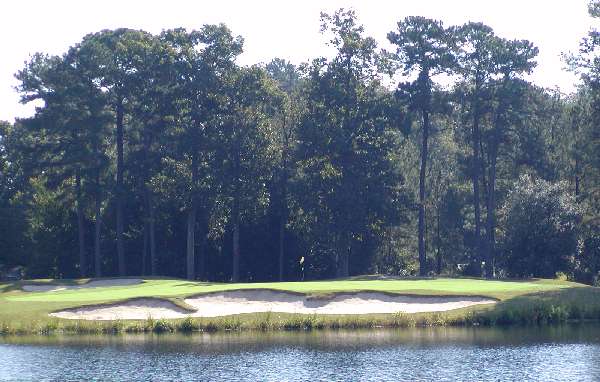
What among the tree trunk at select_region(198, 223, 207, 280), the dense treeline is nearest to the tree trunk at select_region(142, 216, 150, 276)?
the dense treeline

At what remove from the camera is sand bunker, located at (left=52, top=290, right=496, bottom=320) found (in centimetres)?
5306

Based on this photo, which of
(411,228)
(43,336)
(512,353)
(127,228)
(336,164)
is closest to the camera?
(512,353)

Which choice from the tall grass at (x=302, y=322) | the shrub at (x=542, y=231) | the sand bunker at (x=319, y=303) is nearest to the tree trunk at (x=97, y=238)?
the sand bunker at (x=319, y=303)

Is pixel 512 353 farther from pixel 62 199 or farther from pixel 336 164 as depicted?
pixel 62 199

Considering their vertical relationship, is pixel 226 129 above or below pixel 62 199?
above

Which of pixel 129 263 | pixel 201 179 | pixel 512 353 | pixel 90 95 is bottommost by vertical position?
pixel 512 353

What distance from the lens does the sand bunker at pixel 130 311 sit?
52.9 metres

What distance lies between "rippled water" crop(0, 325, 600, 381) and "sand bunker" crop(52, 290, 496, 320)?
3.34 metres

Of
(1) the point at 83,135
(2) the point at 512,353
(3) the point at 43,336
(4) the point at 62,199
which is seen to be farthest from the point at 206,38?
(2) the point at 512,353

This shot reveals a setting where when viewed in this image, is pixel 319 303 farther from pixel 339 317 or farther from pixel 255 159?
pixel 255 159

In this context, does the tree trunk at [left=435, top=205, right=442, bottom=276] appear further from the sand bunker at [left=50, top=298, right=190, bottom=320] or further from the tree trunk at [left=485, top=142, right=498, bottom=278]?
the sand bunker at [left=50, top=298, right=190, bottom=320]

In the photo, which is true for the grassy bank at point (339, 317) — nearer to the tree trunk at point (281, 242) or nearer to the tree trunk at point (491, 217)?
the tree trunk at point (491, 217)

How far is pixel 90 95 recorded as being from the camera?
3359 inches

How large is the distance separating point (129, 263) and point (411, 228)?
30418 millimetres
